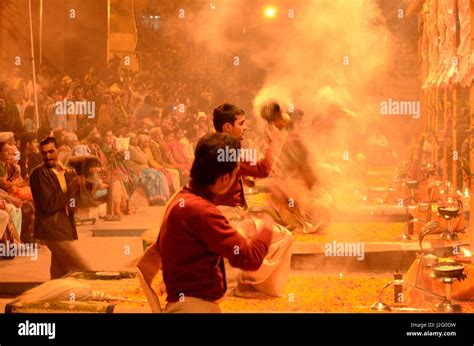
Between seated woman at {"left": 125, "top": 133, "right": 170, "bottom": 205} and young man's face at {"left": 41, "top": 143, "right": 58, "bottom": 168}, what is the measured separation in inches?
233

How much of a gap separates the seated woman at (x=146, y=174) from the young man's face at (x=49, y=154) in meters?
5.92

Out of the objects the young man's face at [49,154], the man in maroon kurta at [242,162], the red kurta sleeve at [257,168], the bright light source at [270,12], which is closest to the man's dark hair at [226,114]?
the man in maroon kurta at [242,162]

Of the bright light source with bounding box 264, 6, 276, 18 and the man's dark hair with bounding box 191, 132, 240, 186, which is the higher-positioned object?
the bright light source with bounding box 264, 6, 276, 18

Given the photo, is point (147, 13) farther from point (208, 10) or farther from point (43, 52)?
point (43, 52)

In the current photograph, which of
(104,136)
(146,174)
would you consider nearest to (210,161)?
(104,136)

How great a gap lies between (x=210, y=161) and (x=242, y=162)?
2.70m

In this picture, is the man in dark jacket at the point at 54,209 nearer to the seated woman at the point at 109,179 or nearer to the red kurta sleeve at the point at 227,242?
the red kurta sleeve at the point at 227,242

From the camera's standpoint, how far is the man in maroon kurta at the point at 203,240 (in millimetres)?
4516

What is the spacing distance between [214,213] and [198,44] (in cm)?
1416

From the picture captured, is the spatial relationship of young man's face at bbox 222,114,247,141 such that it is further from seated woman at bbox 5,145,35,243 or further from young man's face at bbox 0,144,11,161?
young man's face at bbox 0,144,11,161

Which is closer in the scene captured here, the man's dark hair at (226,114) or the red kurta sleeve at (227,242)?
the red kurta sleeve at (227,242)

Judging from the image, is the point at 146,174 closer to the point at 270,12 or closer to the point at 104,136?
the point at 104,136

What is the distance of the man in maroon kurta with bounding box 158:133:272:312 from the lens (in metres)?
→ 4.52

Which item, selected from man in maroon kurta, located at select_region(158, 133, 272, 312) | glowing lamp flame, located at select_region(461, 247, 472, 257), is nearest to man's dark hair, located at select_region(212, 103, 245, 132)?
man in maroon kurta, located at select_region(158, 133, 272, 312)
